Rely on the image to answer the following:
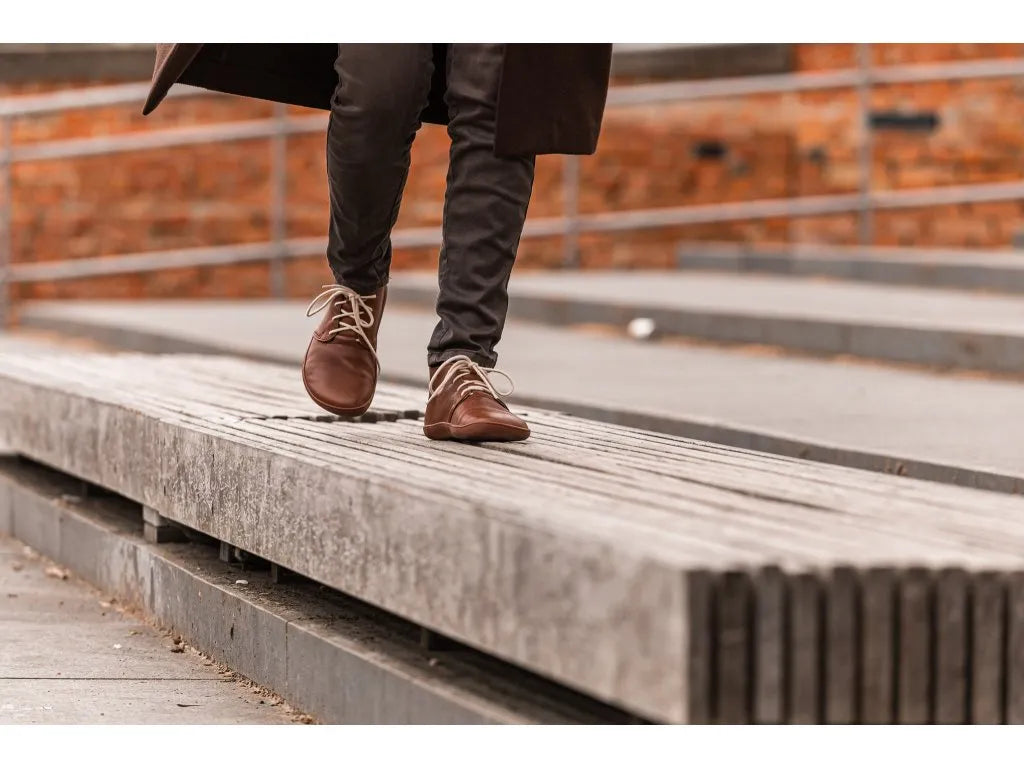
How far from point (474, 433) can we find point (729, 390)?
2.19 metres

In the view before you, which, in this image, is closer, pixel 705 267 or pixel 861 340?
pixel 861 340

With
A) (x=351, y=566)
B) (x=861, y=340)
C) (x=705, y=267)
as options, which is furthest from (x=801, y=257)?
(x=351, y=566)

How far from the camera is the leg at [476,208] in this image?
2.87 m

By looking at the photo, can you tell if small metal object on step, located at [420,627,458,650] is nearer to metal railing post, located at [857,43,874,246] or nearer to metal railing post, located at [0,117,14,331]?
metal railing post, located at [0,117,14,331]

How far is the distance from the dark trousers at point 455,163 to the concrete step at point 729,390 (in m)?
0.94

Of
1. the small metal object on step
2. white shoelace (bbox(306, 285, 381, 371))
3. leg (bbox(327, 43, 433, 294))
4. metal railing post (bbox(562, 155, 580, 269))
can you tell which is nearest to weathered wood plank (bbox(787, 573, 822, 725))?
the small metal object on step

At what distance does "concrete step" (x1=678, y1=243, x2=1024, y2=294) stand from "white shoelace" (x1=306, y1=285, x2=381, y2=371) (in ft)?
14.1

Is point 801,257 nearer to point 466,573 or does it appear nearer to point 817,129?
point 817,129

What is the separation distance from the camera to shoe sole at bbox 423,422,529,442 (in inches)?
111

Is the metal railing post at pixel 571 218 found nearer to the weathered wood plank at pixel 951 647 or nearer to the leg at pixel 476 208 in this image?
the leg at pixel 476 208

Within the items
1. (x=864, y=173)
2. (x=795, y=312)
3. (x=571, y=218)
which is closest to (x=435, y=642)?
(x=795, y=312)

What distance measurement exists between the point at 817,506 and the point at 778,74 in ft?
32.8

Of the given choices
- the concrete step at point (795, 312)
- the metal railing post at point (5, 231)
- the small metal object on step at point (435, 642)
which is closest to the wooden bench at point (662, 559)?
the small metal object on step at point (435, 642)
